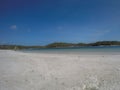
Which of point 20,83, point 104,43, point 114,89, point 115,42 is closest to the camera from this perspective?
point 114,89

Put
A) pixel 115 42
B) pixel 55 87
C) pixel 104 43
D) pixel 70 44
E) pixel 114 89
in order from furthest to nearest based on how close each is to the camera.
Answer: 1. pixel 70 44
2. pixel 104 43
3. pixel 115 42
4. pixel 55 87
5. pixel 114 89

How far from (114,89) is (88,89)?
2.45 feet

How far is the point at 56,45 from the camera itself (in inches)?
5635

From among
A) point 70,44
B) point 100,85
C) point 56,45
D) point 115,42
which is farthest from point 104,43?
point 100,85

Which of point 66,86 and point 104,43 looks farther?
point 104,43

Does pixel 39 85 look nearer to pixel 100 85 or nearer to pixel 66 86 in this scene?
pixel 66 86

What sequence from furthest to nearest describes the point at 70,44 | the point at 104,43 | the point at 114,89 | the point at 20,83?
1. the point at 70,44
2. the point at 104,43
3. the point at 20,83
4. the point at 114,89

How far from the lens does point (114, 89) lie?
337 centimetres

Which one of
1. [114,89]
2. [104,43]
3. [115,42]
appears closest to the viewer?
[114,89]

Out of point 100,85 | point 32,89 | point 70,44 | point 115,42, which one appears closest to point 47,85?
point 32,89

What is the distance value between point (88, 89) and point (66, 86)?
0.72m

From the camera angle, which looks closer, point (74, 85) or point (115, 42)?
point (74, 85)

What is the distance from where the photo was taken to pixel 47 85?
12.7 ft

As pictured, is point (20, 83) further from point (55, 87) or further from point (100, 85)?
point (100, 85)
